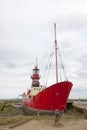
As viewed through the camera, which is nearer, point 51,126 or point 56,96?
point 51,126

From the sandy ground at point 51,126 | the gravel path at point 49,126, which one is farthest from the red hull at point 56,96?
the gravel path at point 49,126

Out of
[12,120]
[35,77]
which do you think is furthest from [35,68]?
[12,120]

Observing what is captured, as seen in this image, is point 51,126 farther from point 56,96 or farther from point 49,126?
point 56,96

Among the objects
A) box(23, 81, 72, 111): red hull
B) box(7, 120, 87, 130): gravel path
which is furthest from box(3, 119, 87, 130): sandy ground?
box(23, 81, 72, 111): red hull

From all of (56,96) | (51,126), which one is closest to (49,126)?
(51,126)

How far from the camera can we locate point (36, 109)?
3328 cm

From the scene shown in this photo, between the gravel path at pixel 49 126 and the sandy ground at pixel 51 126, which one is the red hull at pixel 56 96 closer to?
the sandy ground at pixel 51 126

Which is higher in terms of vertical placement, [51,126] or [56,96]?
[56,96]

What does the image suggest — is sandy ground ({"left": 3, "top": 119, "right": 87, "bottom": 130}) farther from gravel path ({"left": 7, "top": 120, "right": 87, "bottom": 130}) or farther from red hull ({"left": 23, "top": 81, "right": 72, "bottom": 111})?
red hull ({"left": 23, "top": 81, "right": 72, "bottom": 111})

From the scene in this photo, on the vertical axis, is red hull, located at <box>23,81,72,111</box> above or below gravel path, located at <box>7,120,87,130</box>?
above

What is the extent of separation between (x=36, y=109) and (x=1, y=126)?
1199 cm

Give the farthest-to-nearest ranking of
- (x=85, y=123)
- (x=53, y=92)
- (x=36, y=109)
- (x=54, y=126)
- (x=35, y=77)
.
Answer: (x=35, y=77), (x=36, y=109), (x=53, y=92), (x=85, y=123), (x=54, y=126)

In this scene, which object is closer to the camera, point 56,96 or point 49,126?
point 49,126

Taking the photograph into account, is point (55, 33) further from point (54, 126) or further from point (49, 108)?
point (54, 126)
